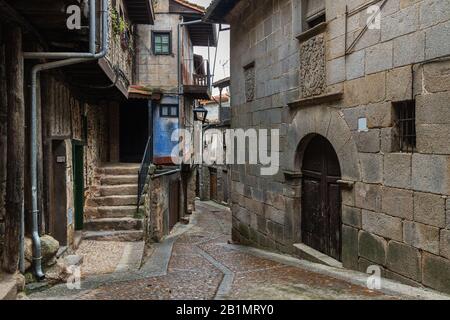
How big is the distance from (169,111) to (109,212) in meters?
6.62

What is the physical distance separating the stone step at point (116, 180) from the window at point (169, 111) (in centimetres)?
507

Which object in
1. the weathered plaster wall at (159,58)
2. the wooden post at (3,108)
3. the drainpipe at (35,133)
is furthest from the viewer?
the weathered plaster wall at (159,58)

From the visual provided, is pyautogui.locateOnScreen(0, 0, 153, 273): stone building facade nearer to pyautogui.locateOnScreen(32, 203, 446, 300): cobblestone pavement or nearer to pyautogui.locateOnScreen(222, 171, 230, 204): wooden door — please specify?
pyautogui.locateOnScreen(32, 203, 446, 300): cobblestone pavement

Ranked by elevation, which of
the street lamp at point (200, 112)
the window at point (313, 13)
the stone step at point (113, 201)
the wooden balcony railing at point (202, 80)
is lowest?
the stone step at point (113, 201)

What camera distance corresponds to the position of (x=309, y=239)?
724 cm

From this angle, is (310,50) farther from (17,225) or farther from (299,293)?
(17,225)

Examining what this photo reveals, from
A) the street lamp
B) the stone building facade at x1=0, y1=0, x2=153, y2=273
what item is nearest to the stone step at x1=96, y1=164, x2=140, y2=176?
the stone building facade at x1=0, y1=0, x2=153, y2=273

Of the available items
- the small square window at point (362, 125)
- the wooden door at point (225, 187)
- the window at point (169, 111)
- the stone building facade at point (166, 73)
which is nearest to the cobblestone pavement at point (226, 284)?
the small square window at point (362, 125)

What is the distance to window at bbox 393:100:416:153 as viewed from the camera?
475cm

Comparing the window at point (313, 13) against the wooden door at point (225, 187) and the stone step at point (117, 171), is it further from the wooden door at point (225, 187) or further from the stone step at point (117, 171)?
the wooden door at point (225, 187)

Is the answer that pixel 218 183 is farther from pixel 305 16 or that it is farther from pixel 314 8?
pixel 314 8

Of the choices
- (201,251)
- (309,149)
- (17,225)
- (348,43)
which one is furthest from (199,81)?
(17,225)

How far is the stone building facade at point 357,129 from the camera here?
4.32m

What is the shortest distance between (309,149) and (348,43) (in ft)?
6.87
